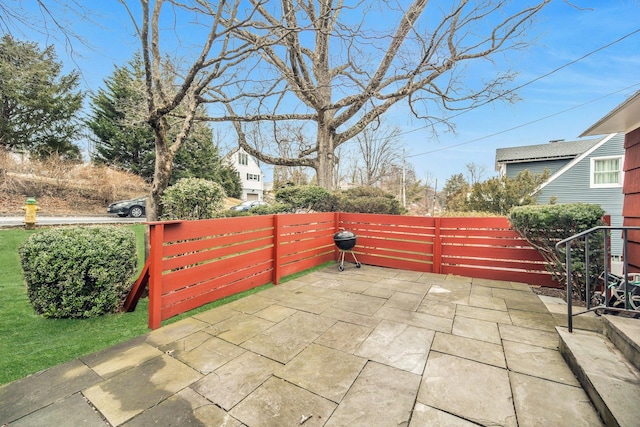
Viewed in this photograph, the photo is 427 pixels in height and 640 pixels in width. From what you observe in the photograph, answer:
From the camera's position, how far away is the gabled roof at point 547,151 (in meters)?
12.5

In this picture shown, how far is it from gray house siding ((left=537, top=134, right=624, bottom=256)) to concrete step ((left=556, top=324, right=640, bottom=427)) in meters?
10.3

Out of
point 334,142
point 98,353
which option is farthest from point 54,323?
point 334,142

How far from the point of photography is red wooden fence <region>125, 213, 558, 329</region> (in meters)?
2.81

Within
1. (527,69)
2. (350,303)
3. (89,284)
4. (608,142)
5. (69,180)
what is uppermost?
(527,69)

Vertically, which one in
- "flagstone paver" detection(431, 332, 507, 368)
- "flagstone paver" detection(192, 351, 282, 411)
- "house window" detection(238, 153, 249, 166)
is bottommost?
"flagstone paver" detection(431, 332, 507, 368)

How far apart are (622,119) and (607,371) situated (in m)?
3.11

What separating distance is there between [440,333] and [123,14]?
18.1 ft

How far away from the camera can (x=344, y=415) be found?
4.94 feet

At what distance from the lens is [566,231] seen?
3.41 metres

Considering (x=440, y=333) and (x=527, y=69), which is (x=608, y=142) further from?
Result: (x=440, y=333)

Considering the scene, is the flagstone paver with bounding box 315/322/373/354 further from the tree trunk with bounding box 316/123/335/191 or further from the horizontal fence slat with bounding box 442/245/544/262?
the tree trunk with bounding box 316/123/335/191

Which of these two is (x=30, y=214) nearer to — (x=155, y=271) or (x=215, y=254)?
(x=215, y=254)

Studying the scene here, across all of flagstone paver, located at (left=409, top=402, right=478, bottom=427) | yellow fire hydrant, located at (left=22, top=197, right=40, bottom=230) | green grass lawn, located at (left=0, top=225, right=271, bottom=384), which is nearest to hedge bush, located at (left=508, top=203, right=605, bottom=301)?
flagstone paver, located at (left=409, top=402, right=478, bottom=427)

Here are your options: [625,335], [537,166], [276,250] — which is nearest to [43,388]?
[276,250]
